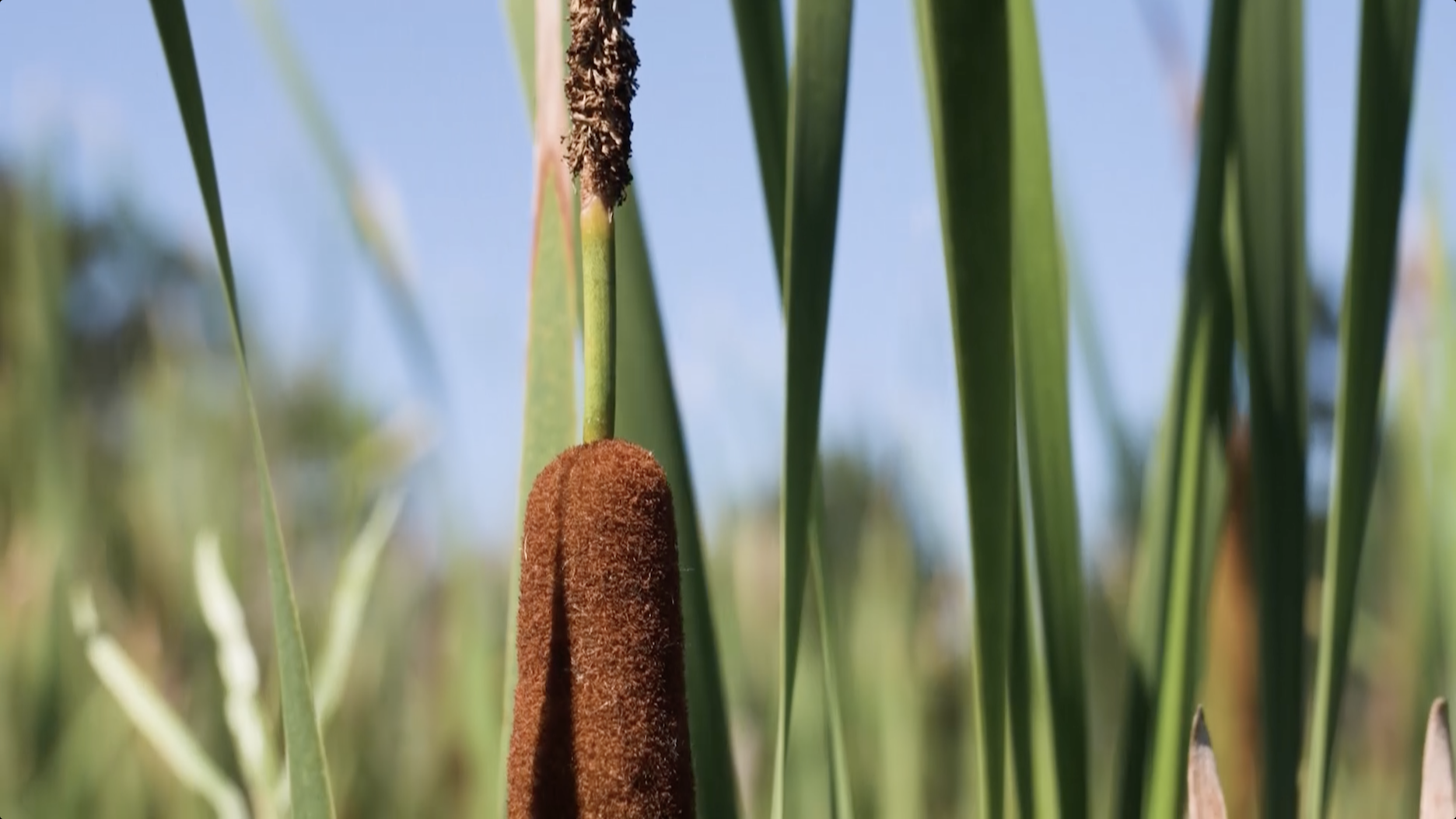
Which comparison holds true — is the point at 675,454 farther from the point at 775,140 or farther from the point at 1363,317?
the point at 1363,317

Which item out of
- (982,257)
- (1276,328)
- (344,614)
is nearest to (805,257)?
(982,257)

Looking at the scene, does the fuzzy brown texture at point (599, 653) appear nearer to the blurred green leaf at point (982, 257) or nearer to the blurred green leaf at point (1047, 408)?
the blurred green leaf at point (982, 257)

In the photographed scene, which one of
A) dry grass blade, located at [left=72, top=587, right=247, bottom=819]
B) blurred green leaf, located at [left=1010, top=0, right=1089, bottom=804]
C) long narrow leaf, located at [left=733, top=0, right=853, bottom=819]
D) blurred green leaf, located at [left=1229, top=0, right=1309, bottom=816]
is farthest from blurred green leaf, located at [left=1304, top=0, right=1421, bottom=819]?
dry grass blade, located at [left=72, top=587, right=247, bottom=819]

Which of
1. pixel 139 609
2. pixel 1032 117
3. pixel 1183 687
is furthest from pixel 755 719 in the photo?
pixel 1032 117

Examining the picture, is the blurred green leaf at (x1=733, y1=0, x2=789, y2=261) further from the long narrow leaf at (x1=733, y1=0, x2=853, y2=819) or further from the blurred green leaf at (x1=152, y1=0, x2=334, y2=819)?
the blurred green leaf at (x1=152, y1=0, x2=334, y2=819)

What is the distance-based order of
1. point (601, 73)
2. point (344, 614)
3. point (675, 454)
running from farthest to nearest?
point (344, 614), point (675, 454), point (601, 73)

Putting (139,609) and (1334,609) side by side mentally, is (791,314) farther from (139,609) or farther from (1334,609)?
(139,609)

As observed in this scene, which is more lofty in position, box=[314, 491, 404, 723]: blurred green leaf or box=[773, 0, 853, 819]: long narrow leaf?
box=[773, 0, 853, 819]: long narrow leaf
